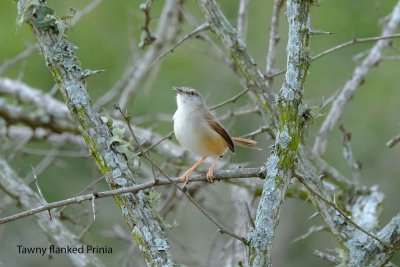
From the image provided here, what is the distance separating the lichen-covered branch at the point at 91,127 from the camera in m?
3.34

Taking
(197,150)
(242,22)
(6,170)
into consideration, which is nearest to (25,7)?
(197,150)

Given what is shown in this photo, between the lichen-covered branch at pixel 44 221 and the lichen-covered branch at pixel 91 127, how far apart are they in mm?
1396

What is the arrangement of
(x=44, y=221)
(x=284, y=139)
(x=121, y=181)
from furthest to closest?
1. (x=44, y=221)
2. (x=121, y=181)
3. (x=284, y=139)

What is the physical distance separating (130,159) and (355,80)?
287 cm

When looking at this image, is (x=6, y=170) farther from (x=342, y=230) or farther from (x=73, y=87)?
(x=342, y=230)

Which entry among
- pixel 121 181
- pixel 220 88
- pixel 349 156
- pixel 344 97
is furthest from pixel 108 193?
pixel 220 88

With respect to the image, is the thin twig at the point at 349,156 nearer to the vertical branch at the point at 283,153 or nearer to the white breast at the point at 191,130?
the white breast at the point at 191,130

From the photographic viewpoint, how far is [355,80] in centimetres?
583

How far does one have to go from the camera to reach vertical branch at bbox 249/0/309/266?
3102mm

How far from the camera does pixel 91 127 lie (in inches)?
137

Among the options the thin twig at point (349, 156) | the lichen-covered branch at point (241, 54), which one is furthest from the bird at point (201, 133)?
the thin twig at point (349, 156)

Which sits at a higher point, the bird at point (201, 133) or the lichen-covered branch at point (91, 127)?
the bird at point (201, 133)

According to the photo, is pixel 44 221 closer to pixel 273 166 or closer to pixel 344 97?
pixel 273 166

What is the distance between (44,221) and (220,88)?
683 centimetres
